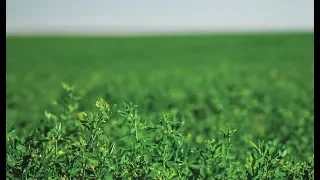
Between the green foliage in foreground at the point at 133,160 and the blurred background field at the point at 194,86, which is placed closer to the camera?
the green foliage in foreground at the point at 133,160

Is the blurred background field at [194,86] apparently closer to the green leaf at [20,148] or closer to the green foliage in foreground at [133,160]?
the green foliage in foreground at [133,160]

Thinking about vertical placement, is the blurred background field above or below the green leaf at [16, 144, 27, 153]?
above

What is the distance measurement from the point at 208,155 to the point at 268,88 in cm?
860

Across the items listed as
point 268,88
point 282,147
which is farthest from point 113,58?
point 282,147

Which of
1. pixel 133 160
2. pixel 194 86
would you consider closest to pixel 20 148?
pixel 133 160

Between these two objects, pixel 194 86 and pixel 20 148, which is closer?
pixel 20 148

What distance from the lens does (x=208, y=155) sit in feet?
10.3

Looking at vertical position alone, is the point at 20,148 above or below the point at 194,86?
below

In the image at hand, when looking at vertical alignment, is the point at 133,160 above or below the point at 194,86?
below

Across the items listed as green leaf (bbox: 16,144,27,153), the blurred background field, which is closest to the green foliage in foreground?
green leaf (bbox: 16,144,27,153)

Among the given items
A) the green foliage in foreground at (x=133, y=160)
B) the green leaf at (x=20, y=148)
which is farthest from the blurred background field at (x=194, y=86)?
the green leaf at (x=20, y=148)

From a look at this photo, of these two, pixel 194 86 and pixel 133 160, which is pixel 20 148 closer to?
pixel 133 160

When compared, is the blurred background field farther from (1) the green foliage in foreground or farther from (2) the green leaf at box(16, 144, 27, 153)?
(2) the green leaf at box(16, 144, 27, 153)
